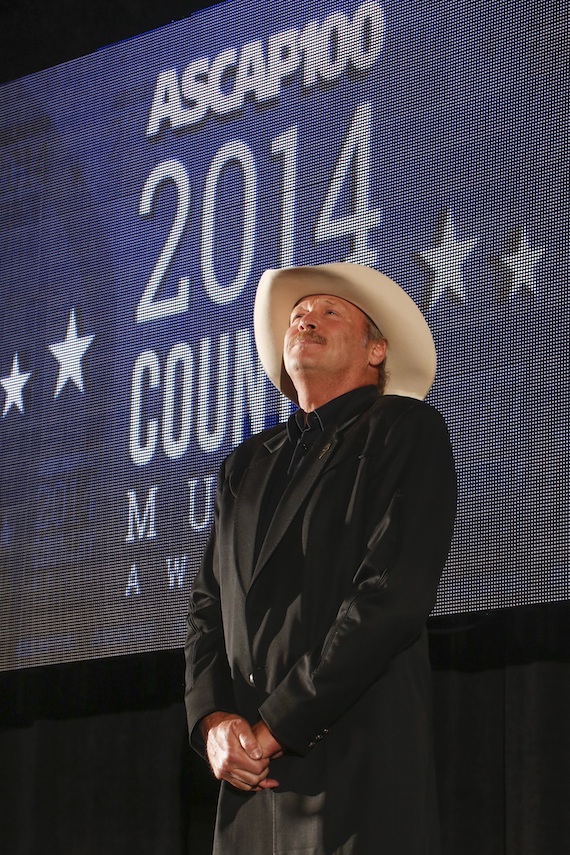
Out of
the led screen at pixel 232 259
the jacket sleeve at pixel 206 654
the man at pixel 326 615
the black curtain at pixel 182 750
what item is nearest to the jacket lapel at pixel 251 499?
the man at pixel 326 615

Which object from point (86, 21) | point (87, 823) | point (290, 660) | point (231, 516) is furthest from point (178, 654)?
point (86, 21)

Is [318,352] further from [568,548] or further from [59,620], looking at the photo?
[59,620]

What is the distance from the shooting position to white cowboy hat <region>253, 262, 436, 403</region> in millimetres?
2332

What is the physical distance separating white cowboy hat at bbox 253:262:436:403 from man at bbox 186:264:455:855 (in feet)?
0.05

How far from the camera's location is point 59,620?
3.02 metres

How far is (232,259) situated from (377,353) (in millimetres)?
744

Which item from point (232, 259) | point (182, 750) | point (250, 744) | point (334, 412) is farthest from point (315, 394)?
point (182, 750)

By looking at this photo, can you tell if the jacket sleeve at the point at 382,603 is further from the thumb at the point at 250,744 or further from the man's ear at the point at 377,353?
the man's ear at the point at 377,353

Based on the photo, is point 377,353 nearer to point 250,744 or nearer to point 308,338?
point 308,338

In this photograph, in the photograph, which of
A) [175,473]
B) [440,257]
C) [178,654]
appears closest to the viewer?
[440,257]

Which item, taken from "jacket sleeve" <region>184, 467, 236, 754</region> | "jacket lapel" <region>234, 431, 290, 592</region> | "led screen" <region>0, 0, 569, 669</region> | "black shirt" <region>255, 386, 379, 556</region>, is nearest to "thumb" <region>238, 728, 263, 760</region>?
"jacket sleeve" <region>184, 467, 236, 754</region>

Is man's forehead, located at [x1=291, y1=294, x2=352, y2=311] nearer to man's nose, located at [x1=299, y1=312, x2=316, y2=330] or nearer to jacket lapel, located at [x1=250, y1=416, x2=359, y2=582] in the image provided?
man's nose, located at [x1=299, y1=312, x2=316, y2=330]

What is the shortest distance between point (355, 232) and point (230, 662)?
1152mm

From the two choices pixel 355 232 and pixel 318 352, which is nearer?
pixel 318 352
